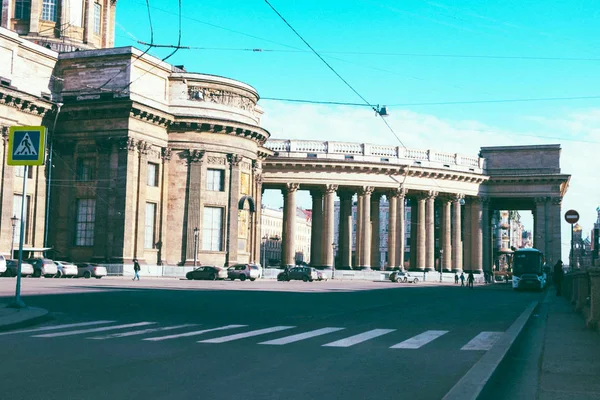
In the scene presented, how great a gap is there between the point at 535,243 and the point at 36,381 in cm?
8699

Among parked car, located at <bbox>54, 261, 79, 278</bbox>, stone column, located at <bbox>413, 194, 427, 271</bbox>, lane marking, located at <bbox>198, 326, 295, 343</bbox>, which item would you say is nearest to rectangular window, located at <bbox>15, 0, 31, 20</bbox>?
parked car, located at <bbox>54, 261, 79, 278</bbox>

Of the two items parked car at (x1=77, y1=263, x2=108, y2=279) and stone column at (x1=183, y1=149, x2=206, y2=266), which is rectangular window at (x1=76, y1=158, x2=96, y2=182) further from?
stone column at (x1=183, y1=149, x2=206, y2=266)

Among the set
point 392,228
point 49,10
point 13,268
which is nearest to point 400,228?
point 392,228

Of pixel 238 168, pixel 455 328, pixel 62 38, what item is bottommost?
pixel 455 328

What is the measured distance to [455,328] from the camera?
722 inches

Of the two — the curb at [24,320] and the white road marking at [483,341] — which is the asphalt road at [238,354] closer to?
the white road marking at [483,341]

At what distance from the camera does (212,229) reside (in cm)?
6288

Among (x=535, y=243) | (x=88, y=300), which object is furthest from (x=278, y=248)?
(x=88, y=300)

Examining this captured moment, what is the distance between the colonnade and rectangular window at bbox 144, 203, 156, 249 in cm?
2187

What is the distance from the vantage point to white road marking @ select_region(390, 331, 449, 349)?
13953mm

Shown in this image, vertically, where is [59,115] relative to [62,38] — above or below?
below

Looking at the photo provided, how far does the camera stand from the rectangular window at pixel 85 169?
58.4 m

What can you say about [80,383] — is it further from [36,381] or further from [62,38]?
[62,38]

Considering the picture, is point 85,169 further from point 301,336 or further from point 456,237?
point 456,237
